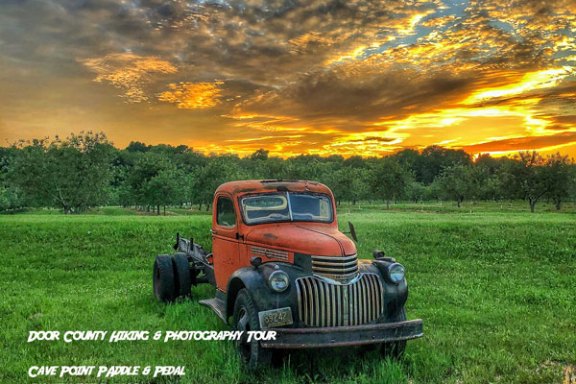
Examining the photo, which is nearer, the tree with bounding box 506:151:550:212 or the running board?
the running board

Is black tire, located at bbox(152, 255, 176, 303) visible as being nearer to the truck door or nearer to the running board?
the truck door

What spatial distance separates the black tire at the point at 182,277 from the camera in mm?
10352

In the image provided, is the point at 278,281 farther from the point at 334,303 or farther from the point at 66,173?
the point at 66,173

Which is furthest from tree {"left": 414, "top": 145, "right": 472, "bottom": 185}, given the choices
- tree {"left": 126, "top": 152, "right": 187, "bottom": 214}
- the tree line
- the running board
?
the running board

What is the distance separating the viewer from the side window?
27.1 feet

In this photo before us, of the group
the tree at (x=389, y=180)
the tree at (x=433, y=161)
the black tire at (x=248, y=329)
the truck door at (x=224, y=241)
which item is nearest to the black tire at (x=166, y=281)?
the truck door at (x=224, y=241)

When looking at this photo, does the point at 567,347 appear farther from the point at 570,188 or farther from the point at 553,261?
the point at 570,188

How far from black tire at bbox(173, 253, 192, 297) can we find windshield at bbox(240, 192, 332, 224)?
3187 millimetres

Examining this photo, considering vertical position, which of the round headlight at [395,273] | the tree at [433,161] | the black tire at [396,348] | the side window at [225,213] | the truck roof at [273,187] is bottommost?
the black tire at [396,348]

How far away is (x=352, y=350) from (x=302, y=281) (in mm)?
1640

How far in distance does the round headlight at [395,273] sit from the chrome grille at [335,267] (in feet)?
2.30

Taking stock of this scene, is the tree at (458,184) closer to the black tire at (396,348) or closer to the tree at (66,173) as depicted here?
the tree at (66,173)

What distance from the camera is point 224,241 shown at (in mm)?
8570

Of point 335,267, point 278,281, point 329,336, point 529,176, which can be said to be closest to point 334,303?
point 335,267
